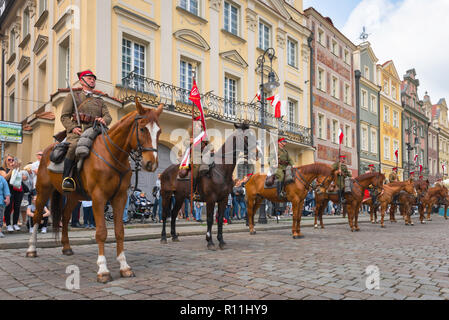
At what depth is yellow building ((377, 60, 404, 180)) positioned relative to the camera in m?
38.4

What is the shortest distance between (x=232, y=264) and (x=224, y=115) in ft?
45.8

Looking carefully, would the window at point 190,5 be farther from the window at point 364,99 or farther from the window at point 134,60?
the window at point 364,99

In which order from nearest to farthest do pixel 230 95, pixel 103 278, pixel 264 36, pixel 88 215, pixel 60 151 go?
pixel 103 278 → pixel 60 151 → pixel 88 215 → pixel 230 95 → pixel 264 36

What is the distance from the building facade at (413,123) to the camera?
4366 cm

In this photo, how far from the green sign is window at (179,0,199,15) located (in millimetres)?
9668

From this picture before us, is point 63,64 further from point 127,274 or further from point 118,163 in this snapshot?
point 127,274

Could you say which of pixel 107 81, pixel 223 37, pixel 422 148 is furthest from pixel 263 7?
pixel 422 148

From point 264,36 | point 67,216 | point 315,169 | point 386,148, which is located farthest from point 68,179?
point 386,148

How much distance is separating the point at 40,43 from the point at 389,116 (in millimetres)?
35596

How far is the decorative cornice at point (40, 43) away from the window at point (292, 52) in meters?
15.2

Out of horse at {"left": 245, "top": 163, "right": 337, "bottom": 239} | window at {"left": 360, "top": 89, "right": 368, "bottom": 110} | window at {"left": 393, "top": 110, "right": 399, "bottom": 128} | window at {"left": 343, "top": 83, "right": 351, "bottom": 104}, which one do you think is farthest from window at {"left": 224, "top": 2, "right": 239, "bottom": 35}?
window at {"left": 393, "top": 110, "right": 399, "bottom": 128}

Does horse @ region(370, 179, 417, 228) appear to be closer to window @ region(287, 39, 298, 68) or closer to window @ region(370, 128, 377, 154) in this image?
window @ region(287, 39, 298, 68)

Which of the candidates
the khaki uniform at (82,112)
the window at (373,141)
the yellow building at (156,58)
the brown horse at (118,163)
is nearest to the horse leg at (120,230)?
the brown horse at (118,163)

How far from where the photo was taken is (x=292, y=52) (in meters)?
26.0
